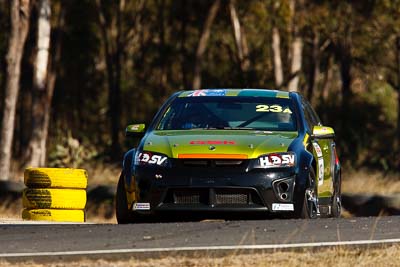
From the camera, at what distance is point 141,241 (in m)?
10.4

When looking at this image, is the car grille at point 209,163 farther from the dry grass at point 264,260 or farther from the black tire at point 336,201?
the dry grass at point 264,260

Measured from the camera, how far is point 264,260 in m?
9.52

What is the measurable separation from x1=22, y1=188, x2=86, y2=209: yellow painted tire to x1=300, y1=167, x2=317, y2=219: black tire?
3.84m

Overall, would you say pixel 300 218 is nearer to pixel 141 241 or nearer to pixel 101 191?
pixel 141 241

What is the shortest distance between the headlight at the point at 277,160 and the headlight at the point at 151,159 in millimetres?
817

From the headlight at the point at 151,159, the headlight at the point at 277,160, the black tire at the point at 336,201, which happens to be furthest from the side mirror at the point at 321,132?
the headlight at the point at 151,159

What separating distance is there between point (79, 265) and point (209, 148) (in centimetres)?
334

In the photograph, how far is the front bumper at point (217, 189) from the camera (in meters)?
12.3

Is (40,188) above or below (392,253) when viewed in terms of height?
below

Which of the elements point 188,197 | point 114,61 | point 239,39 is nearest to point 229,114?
point 188,197

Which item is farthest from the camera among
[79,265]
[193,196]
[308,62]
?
[308,62]

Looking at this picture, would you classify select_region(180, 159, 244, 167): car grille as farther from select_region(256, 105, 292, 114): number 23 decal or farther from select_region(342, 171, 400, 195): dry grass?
select_region(342, 171, 400, 195): dry grass

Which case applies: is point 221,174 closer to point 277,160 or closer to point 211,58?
point 277,160

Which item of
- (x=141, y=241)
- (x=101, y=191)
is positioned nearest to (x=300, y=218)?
(x=141, y=241)
